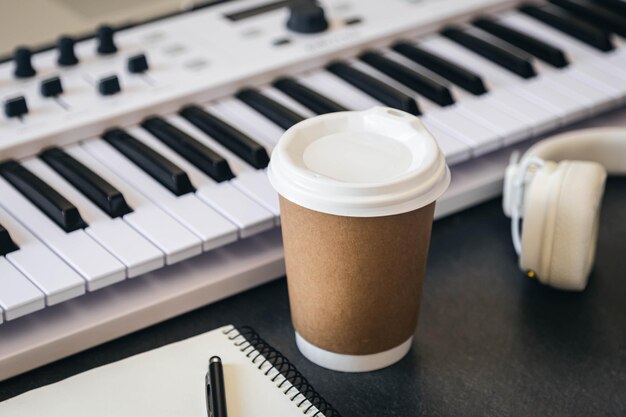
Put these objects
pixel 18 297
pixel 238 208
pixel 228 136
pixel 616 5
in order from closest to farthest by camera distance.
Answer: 1. pixel 18 297
2. pixel 238 208
3. pixel 228 136
4. pixel 616 5

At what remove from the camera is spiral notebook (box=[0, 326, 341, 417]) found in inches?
28.9

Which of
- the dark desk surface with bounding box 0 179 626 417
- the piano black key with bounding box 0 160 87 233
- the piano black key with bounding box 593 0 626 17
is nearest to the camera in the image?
the dark desk surface with bounding box 0 179 626 417

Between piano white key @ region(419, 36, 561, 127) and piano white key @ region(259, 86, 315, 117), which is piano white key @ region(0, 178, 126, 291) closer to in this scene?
piano white key @ region(259, 86, 315, 117)

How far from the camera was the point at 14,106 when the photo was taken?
1.03 m

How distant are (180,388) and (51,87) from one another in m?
0.46

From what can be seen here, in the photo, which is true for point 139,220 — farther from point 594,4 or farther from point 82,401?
point 594,4

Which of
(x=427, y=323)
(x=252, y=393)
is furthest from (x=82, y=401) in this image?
(x=427, y=323)

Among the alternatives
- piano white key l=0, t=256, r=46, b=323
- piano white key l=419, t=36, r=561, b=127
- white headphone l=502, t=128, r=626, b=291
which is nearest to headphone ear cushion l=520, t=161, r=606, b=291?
white headphone l=502, t=128, r=626, b=291

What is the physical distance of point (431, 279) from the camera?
0.92 metres

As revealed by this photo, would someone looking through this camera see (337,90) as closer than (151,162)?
No

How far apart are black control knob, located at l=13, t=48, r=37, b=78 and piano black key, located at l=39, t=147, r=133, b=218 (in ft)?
0.47

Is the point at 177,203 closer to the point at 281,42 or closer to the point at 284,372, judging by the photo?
the point at 284,372

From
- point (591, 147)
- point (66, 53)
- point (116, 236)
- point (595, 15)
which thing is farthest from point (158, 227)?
point (595, 15)

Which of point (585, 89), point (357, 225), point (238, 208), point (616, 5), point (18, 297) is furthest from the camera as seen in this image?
point (616, 5)
